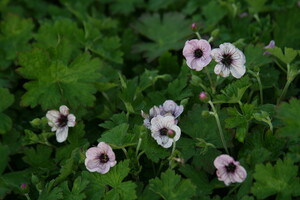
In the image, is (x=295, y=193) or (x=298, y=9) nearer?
(x=295, y=193)

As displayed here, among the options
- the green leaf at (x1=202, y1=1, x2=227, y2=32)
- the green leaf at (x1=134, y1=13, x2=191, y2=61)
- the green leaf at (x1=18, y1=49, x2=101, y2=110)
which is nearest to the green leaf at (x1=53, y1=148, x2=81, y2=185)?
the green leaf at (x1=18, y1=49, x2=101, y2=110)

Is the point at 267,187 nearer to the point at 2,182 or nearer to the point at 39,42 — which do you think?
the point at 2,182

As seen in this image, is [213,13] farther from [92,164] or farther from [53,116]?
[92,164]

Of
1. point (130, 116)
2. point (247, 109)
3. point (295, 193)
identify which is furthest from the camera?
point (130, 116)

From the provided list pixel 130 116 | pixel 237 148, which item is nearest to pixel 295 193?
pixel 237 148

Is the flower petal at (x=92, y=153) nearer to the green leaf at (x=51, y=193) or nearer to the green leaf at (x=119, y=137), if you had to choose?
the green leaf at (x=119, y=137)

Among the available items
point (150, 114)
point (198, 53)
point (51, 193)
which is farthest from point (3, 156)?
point (198, 53)

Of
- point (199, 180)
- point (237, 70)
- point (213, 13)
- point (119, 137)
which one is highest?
point (237, 70)

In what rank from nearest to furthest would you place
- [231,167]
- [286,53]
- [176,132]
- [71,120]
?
[231,167]
[176,132]
[286,53]
[71,120]
